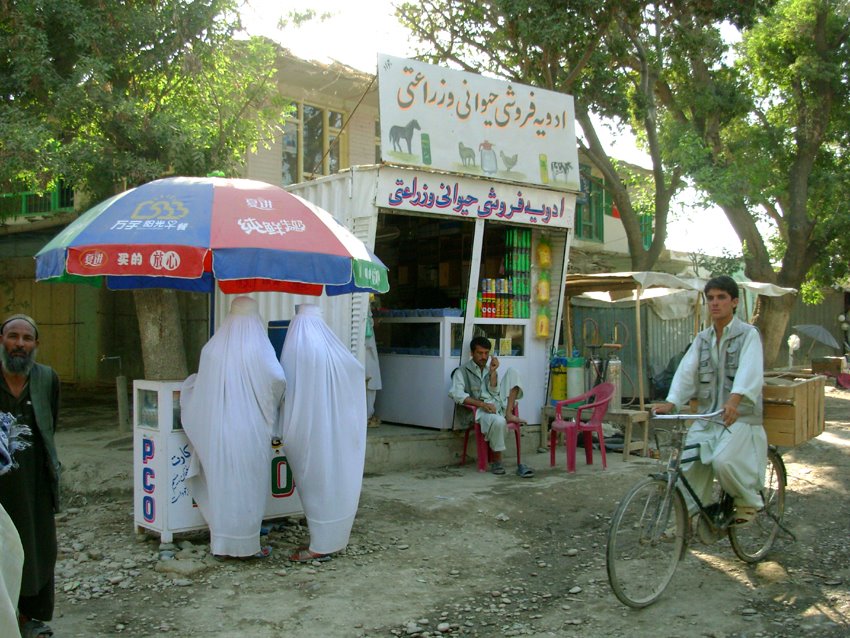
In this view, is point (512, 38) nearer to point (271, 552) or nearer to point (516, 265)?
point (516, 265)

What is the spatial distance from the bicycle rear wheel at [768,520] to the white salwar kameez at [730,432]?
1.84 feet

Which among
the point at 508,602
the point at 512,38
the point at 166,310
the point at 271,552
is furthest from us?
the point at 512,38

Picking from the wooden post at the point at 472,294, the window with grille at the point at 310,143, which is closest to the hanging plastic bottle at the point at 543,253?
the wooden post at the point at 472,294

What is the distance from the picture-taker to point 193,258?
4.79m

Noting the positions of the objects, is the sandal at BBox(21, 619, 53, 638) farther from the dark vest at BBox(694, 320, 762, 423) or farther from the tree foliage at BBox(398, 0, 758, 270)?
the tree foliage at BBox(398, 0, 758, 270)

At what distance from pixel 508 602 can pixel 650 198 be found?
38.0 ft

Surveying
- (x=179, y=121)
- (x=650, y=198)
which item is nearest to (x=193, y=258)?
(x=179, y=121)

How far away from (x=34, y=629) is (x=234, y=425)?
1625 mm

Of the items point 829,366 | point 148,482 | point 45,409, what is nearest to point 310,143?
point 148,482

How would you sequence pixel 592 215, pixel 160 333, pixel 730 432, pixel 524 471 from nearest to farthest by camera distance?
pixel 730 432, pixel 524 471, pixel 160 333, pixel 592 215

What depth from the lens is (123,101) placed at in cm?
887

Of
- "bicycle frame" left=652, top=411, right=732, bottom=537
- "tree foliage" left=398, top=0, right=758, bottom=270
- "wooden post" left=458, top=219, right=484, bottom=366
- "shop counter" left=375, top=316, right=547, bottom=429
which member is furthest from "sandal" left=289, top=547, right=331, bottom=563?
"tree foliage" left=398, top=0, right=758, bottom=270

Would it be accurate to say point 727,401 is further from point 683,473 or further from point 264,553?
point 264,553

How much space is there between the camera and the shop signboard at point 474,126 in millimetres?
7891
